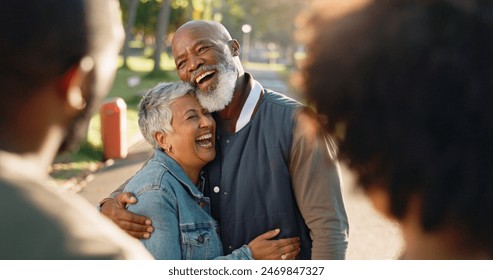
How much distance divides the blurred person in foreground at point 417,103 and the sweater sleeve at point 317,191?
101cm

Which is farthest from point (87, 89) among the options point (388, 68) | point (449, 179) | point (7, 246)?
point (449, 179)

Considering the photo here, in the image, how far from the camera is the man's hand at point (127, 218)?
2.24m

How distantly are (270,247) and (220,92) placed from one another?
0.60 meters

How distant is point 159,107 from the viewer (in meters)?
2.44

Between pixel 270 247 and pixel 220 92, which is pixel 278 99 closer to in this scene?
pixel 220 92

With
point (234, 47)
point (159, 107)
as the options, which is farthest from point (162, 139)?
point (234, 47)

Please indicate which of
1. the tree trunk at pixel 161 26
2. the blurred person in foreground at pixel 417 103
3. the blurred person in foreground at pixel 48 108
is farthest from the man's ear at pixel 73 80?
the tree trunk at pixel 161 26

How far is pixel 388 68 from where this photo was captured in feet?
4.04

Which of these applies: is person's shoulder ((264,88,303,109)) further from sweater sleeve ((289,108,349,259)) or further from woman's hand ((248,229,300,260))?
woman's hand ((248,229,300,260))

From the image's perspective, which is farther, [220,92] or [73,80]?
[220,92]

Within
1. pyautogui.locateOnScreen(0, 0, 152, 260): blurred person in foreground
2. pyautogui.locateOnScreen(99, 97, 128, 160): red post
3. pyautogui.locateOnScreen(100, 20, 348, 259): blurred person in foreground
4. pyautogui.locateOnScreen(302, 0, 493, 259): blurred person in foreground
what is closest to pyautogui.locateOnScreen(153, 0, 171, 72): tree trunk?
pyautogui.locateOnScreen(99, 97, 128, 160): red post

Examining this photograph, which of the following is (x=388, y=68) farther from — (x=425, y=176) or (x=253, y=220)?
(x=253, y=220)

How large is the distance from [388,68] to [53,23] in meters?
0.61

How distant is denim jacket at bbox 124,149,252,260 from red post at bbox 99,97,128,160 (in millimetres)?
5898
